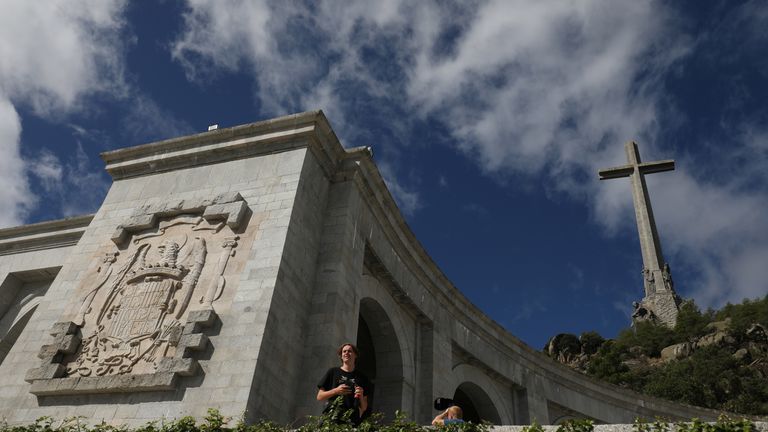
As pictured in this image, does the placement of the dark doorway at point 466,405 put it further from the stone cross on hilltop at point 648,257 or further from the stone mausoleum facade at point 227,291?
the stone cross on hilltop at point 648,257

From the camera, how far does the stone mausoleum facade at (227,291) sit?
1027 centimetres

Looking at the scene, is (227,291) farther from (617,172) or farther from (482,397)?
(617,172)

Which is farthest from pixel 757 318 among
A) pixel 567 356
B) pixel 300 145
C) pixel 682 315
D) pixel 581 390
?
pixel 300 145

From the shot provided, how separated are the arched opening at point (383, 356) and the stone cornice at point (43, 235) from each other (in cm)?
914

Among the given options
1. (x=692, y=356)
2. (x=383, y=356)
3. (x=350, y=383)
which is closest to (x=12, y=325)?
(x=383, y=356)

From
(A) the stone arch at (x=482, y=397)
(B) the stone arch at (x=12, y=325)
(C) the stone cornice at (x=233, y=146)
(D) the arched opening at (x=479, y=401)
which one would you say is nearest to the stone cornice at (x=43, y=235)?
(B) the stone arch at (x=12, y=325)

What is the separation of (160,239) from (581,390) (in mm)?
18485

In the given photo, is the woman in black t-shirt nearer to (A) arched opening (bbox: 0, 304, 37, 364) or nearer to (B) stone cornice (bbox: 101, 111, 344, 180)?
(B) stone cornice (bbox: 101, 111, 344, 180)

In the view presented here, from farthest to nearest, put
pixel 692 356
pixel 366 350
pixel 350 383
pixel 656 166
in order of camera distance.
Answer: pixel 656 166 → pixel 692 356 → pixel 366 350 → pixel 350 383

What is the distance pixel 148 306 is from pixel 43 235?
30.3ft

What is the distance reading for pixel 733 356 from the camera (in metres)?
56.8

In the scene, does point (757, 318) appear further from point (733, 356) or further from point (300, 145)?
point (300, 145)

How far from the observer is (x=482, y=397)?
19375 millimetres

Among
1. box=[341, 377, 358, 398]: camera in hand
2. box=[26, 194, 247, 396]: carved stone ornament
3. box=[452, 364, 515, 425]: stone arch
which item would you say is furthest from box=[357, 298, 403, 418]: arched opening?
box=[341, 377, 358, 398]: camera in hand
